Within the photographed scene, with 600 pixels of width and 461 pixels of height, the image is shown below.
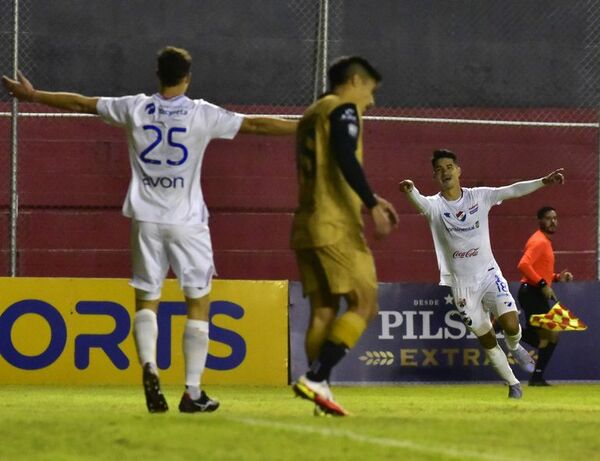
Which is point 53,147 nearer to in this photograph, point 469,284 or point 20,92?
point 469,284

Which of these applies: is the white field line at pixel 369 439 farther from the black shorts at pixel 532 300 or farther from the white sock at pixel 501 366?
the black shorts at pixel 532 300

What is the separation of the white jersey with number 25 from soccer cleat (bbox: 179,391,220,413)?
3.43 feet

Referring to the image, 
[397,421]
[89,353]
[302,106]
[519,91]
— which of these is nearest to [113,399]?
[89,353]

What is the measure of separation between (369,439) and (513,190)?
671 cm

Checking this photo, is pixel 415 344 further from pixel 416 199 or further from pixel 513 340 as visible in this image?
pixel 416 199

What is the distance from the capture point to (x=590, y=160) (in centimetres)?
1972

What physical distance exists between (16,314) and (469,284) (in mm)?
4572

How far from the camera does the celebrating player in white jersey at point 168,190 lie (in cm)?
934

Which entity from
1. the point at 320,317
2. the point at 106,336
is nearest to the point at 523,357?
the point at 106,336

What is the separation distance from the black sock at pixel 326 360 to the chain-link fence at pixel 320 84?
9.25m

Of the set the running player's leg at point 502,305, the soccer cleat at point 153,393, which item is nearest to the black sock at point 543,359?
the running player's leg at point 502,305

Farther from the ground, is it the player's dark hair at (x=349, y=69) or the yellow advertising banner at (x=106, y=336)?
the player's dark hair at (x=349, y=69)

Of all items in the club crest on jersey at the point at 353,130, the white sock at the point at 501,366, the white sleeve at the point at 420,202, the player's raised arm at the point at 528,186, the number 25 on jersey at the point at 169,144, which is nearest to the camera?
the club crest on jersey at the point at 353,130

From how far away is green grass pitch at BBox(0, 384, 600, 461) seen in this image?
680cm
